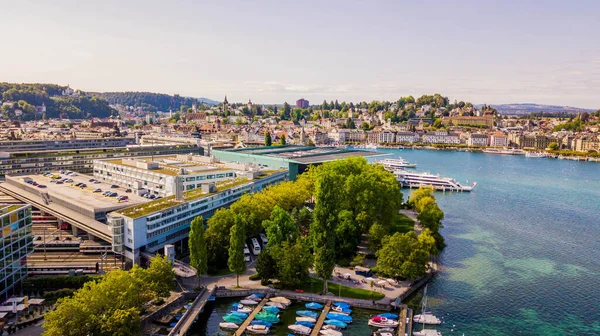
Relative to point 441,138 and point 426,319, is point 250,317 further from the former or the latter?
point 441,138

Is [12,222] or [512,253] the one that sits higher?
[12,222]

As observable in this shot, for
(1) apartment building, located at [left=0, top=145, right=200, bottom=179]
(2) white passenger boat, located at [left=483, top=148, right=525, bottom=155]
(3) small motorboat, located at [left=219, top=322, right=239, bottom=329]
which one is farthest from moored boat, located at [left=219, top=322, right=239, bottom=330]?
(2) white passenger boat, located at [left=483, top=148, right=525, bottom=155]

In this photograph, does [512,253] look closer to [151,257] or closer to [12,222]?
[151,257]

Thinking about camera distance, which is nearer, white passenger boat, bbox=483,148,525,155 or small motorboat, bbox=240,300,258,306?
small motorboat, bbox=240,300,258,306

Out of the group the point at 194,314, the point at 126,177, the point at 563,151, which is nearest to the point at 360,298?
the point at 194,314

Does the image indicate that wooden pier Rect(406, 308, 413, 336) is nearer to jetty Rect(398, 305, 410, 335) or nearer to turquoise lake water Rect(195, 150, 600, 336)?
jetty Rect(398, 305, 410, 335)

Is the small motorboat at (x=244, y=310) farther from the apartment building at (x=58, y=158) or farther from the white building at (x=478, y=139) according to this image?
the white building at (x=478, y=139)
